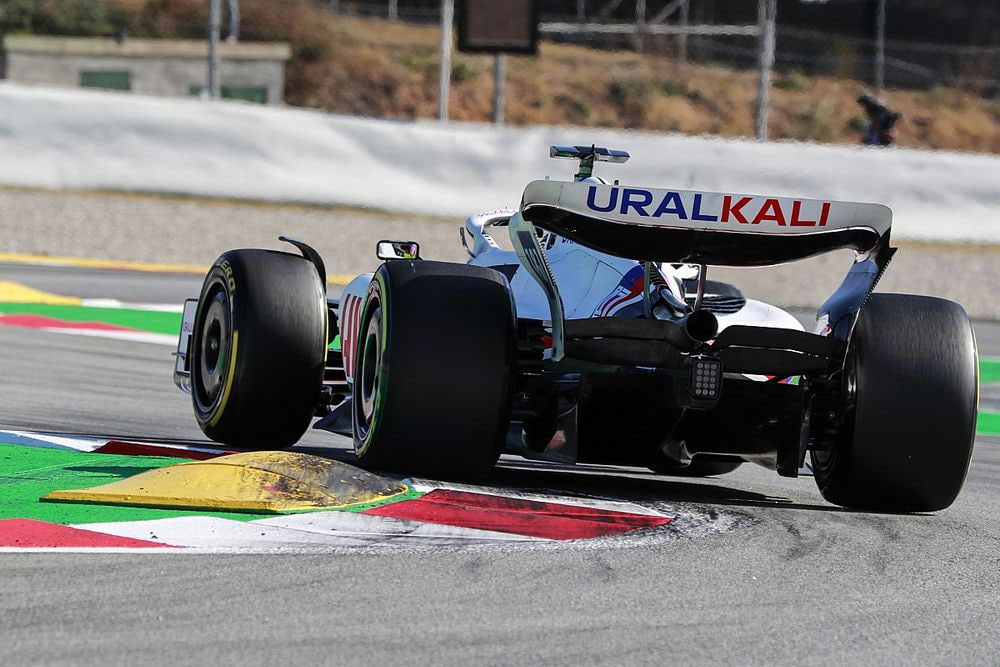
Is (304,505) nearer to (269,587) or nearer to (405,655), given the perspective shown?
(269,587)

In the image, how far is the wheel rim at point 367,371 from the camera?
517 cm

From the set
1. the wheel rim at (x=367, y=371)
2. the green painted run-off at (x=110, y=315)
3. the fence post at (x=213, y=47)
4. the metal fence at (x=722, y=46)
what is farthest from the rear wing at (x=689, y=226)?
the metal fence at (x=722, y=46)

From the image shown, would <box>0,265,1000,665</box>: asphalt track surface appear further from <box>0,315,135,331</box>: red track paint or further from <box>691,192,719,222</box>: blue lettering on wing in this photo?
<box>0,315,135,331</box>: red track paint

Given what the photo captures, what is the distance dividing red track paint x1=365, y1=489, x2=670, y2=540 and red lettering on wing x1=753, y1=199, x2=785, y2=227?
35.9 inches

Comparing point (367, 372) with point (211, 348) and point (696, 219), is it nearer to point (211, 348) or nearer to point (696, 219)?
point (211, 348)

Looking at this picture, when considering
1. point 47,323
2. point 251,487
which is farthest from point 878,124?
point 251,487

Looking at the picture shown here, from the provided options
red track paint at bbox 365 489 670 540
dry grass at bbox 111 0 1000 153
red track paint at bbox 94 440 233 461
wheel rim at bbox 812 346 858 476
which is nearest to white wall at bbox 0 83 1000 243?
red track paint at bbox 94 440 233 461

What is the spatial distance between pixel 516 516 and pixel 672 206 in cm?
99

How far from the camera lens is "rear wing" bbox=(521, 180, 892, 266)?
4656 mm

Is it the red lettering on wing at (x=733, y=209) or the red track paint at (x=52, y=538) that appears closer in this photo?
the red track paint at (x=52, y=538)

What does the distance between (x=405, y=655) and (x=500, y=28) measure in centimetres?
1391

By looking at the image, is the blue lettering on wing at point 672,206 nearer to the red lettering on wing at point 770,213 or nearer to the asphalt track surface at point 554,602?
the red lettering on wing at point 770,213

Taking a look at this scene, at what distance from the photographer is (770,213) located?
467 centimetres

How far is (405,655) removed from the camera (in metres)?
3.14
